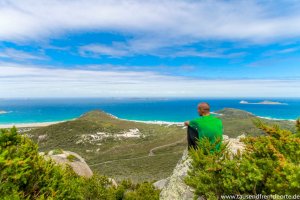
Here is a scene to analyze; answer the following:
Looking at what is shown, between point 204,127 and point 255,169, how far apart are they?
11.8 feet

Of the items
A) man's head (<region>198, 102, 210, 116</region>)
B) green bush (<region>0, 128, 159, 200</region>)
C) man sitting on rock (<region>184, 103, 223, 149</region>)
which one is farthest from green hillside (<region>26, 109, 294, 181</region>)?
green bush (<region>0, 128, 159, 200</region>)

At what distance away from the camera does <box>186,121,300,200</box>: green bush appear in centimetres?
502

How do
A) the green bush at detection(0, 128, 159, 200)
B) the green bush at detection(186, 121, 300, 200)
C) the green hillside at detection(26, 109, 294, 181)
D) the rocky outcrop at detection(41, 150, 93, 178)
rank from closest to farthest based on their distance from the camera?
the green bush at detection(186, 121, 300, 200) < the green bush at detection(0, 128, 159, 200) < the rocky outcrop at detection(41, 150, 93, 178) < the green hillside at detection(26, 109, 294, 181)

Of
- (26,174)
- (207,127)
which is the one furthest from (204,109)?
(26,174)

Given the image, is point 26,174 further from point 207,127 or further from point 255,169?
point 255,169

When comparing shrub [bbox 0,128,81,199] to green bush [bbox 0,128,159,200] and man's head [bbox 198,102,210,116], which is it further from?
man's head [bbox 198,102,210,116]

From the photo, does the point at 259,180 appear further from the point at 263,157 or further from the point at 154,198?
the point at 154,198

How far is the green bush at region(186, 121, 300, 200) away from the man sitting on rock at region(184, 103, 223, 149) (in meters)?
1.97

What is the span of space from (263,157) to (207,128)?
3.06 meters

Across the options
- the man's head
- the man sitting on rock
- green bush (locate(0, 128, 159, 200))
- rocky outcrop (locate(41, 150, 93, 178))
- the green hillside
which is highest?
the man's head

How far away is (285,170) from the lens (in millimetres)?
4633

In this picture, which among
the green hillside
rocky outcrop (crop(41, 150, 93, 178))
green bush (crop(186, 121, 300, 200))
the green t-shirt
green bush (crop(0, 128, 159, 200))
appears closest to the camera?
green bush (crop(186, 121, 300, 200))

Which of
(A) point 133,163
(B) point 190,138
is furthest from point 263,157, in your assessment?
(A) point 133,163

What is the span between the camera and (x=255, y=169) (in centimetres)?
534
